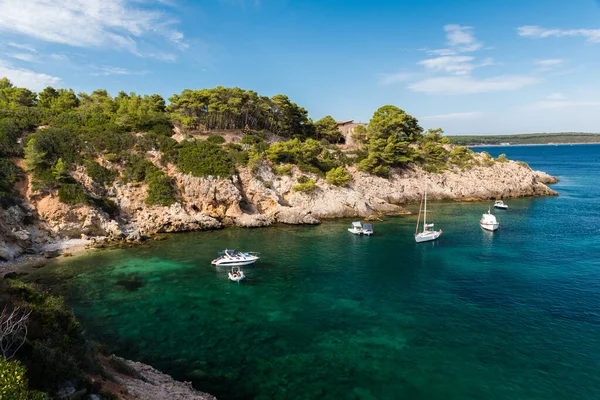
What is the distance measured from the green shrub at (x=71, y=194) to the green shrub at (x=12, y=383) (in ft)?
143

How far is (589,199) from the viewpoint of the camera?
76812 millimetres

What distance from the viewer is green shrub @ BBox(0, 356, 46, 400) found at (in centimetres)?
895

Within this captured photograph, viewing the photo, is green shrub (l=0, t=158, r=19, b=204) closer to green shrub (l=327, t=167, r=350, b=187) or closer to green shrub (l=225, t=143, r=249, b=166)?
green shrub (l=225, t=143, r=249, b=166)

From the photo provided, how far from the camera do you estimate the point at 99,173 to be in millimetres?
53875

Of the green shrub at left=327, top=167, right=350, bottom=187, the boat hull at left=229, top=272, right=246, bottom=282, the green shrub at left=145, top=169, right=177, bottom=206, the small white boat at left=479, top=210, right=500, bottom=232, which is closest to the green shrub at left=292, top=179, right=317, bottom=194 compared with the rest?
the green shrub at left=327, top=167, right=350, bottom=187

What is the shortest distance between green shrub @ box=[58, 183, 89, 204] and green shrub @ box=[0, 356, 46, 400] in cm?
4370

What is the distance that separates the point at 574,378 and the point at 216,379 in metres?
21.4

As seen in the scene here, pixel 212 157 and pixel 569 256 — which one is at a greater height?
pixel 212 157

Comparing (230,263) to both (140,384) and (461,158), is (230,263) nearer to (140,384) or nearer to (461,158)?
(140,384)

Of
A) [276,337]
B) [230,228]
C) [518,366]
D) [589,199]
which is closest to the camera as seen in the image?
[518,366]

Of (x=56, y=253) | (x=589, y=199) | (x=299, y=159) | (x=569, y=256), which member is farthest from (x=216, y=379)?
(x=589, y=199)

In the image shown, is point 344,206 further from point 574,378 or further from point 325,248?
point 574,378

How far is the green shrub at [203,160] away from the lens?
2302 inches

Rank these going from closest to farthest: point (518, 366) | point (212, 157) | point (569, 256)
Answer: point (518, 366), point (569, 256), point (212, 157)
